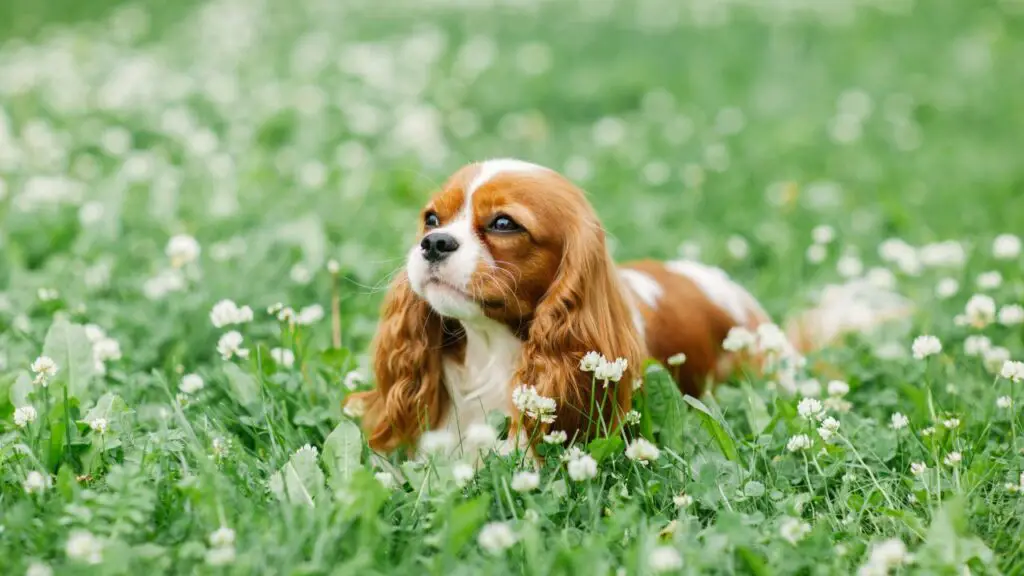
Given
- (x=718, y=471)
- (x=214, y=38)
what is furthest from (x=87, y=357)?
(x=214, y=38)

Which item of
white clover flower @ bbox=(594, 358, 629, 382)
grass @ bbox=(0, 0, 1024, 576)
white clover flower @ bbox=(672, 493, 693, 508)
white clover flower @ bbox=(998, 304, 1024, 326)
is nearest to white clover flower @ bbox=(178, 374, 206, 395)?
grass @ bbox=(0, 0, 1024, 576)

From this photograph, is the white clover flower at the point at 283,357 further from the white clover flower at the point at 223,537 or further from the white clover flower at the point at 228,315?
the white clover flower at the point at 223,537

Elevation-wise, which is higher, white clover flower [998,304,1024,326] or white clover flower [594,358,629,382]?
white clover flower [594,358,629,382]

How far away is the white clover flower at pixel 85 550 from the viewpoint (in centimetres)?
212

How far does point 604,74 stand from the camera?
24.6 ft

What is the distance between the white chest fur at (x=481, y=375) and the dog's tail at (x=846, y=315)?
136 cm

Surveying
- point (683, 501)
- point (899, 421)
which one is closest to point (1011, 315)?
point (899, 421)

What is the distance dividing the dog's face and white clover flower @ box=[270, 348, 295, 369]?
55cm

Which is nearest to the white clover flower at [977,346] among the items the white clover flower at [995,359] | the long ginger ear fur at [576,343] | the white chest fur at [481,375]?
the white clover flower at [995,359]

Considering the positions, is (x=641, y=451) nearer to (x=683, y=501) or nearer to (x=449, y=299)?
(x=683, y=501)

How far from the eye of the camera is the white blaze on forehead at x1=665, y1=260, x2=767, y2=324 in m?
3.75

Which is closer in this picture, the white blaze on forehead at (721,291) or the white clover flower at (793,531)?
the white clover flower at (793,531)

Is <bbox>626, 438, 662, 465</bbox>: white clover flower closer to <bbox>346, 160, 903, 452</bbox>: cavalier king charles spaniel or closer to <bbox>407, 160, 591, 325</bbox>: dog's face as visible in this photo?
<bbox>346, 160, 903, 452</bbox>: cavalier king charles spaniel

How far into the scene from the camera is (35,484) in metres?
2.48
